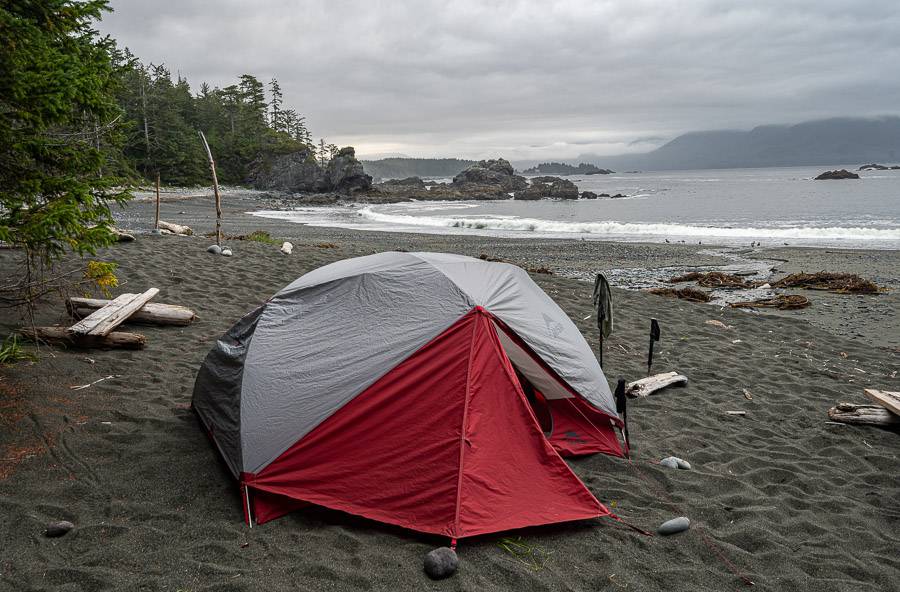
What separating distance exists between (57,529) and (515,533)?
2.99 m

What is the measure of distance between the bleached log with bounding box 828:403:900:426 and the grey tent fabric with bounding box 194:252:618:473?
2.80m

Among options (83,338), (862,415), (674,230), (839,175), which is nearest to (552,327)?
(862,415)

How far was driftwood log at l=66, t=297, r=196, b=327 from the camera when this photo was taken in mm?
7543

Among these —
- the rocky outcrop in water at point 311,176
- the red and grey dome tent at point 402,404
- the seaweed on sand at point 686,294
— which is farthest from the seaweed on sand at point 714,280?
the rocky outcrop in water at point 311,176

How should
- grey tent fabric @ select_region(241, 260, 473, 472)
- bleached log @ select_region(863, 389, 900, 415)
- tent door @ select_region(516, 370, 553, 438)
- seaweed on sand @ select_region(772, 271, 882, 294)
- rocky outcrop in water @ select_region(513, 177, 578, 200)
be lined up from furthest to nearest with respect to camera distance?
rocky outcrop in water @ select_region(513, 177, 578, 200) → seaweed on sand @ select_region(772, 271, 882, 294) → bleached log @ select_region(863, 389, 900, 415) → tent door @ select_region(516, 370, 553, 438) → grey tent fabric @ select_region(241, 260, 473, 472)

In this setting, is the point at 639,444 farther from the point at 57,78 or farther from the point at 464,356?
the point at 57,78

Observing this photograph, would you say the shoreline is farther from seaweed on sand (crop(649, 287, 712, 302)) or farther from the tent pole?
the tent pole

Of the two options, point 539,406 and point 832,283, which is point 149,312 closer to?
point 539,406

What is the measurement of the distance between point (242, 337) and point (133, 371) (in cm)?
213

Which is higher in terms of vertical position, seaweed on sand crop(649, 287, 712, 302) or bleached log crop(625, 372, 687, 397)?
seaweed on sand crop(649, 287, 712, 302)

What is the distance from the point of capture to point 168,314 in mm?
8109

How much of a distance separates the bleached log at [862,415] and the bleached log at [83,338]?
8.06 m

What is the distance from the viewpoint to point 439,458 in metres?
4.05

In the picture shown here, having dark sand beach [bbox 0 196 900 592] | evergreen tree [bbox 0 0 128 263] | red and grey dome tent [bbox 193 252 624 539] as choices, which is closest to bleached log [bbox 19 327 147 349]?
dark sand beach [bbox 0 196 900 592]
